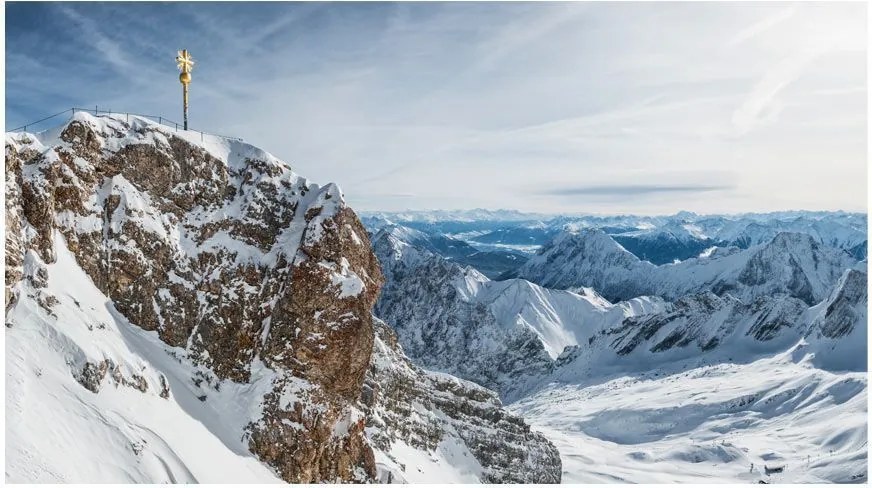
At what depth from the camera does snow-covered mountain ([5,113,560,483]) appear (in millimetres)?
42312

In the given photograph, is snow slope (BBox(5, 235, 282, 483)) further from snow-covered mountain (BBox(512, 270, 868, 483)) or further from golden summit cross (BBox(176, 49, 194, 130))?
snow-covered mountain (BBox(512, 270, 868, 483))

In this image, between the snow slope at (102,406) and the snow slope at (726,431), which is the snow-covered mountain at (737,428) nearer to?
the snow slope at (726,431)

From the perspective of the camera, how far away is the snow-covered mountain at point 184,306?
139ft

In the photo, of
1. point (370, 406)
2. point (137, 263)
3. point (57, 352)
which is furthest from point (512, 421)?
point (57, 352)

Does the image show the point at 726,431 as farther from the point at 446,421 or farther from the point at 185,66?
the point at 185,66

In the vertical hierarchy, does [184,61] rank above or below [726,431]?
above

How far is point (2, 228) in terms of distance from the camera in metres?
43.0

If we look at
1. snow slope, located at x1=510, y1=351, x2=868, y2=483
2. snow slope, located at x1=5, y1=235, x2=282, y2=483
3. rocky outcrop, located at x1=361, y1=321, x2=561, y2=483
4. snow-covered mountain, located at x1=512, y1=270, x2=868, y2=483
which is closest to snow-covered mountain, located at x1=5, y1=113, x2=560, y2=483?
snow slope, located at x1=5, y1=235, x2=282, y2=483

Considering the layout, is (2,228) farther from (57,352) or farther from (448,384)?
(448,384)

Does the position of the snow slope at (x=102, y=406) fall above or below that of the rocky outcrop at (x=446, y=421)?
above

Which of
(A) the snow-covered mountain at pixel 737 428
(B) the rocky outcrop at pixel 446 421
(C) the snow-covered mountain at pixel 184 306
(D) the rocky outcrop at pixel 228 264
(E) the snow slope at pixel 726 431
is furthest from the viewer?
(A) the snow-covered mountain at pixel 737 428

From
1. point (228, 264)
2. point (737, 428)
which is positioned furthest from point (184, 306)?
point (737, 428)

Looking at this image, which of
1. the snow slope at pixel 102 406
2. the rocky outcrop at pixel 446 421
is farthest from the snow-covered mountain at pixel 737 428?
the snow slope at pixel 102 406

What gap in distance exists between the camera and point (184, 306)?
55062 millimetres
